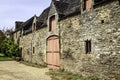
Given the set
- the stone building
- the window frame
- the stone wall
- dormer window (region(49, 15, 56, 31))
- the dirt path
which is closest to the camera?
the stone wall

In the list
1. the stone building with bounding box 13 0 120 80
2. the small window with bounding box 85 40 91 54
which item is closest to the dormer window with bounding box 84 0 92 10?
the stone building with bounding box 13 0 120 80

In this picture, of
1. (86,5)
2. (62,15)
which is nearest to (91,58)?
(86,5)

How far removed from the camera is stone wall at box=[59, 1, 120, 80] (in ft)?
43.5

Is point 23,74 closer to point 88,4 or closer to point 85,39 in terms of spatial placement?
point 85,39

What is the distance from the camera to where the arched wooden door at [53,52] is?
21219 mm

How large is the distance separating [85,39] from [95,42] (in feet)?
4.39

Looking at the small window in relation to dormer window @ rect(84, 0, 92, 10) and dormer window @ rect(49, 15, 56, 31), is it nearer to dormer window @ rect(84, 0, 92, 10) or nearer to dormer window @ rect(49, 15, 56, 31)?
dormer window @ rect(84, 0, 92, 10)

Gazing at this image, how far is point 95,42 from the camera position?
15117 millimetres

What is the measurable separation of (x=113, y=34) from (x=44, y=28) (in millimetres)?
12687

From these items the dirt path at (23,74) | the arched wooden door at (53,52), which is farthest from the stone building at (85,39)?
the dirt path at (23,74)

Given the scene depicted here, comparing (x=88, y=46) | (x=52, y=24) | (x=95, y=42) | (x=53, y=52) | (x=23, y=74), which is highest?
(x=52, y=24)

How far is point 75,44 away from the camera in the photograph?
17656 millimetres

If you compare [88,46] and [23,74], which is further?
[23,74]

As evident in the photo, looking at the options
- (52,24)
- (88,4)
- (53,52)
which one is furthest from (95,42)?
(52,24)
